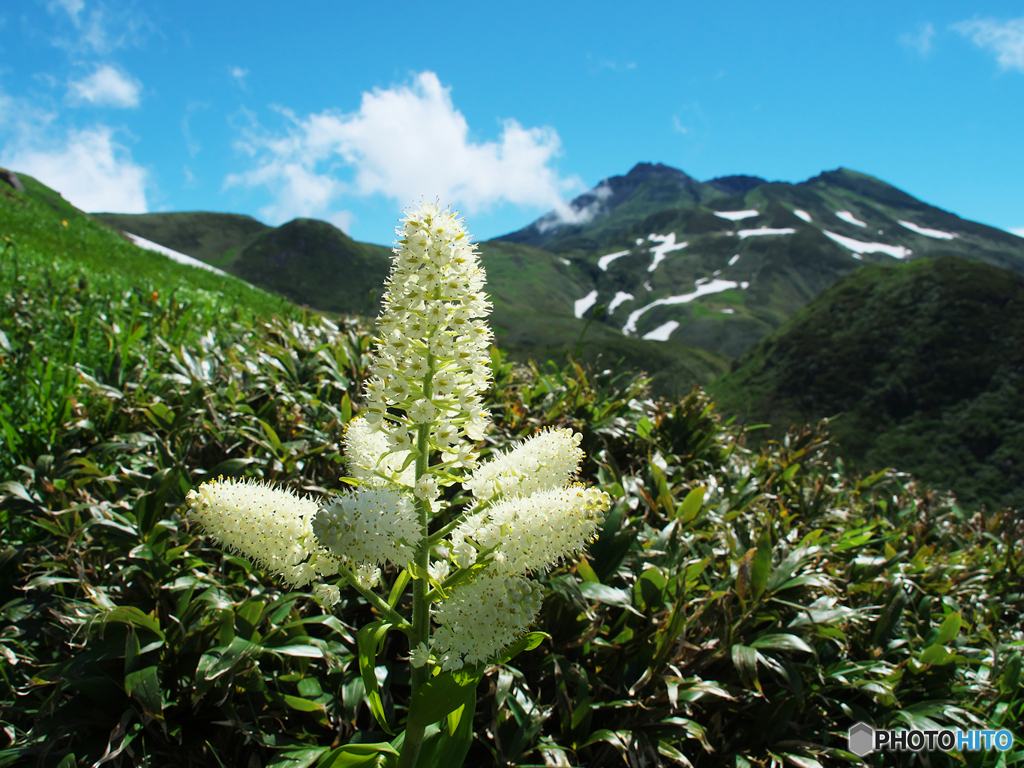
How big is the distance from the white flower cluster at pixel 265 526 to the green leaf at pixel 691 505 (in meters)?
2.49

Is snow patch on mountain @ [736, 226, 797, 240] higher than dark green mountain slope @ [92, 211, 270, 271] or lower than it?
higher

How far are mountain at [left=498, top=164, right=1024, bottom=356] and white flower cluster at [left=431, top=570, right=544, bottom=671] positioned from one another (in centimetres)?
9733

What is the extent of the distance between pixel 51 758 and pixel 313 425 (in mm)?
2295

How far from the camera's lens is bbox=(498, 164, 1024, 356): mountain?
11340 centimetres

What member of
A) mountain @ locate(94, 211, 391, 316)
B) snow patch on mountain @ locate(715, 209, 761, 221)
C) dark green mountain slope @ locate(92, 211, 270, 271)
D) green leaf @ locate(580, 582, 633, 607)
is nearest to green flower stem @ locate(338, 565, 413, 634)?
green leaf @ locate(580, 582, 633, 607)

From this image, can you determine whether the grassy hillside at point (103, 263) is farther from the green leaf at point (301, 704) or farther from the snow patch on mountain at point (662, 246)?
the snow patch on mountain at point (662, 246)

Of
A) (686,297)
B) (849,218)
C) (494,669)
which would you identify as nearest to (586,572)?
(494,669)

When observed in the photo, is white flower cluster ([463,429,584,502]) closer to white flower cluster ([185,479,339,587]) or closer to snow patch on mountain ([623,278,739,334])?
white flower cluster ([185,479,339,587])

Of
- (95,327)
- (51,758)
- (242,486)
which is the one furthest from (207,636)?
(95,327)

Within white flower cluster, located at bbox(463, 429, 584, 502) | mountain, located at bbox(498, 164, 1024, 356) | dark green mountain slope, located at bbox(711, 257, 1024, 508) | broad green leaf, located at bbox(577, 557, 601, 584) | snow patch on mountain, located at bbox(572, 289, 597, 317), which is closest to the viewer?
white flower cluster, located at bbox(463, 429, 584, 502)

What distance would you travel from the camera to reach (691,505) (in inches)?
142

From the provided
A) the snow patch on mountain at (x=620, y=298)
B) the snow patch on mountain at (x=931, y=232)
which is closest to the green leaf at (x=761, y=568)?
the snow patch on mountain at (x=620, y=298)

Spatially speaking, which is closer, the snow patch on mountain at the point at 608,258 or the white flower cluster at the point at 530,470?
the white flower cluster at the point at 530,470

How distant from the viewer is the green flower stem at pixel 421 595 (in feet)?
5.92
